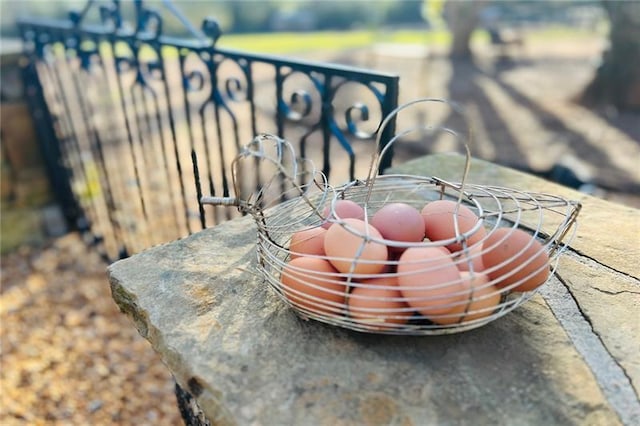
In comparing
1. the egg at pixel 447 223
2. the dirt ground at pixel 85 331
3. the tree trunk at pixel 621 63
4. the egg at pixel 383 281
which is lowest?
the dirt ground at pixel 85 331

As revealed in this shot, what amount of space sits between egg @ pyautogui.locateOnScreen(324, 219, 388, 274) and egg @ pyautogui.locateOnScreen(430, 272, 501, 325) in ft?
0.46

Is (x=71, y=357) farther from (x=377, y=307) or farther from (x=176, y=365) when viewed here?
(x=377, y=307)

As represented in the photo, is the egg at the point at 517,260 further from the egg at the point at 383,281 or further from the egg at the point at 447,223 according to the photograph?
the egg at the point at 383,281

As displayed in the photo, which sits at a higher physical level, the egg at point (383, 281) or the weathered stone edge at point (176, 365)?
the egg at point (383, 281)

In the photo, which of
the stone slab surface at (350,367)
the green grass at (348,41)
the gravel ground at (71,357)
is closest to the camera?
the stone slab surface at (350,367)

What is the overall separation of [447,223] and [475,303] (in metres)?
0.19

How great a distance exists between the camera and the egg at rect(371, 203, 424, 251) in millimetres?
967

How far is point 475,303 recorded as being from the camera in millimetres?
877

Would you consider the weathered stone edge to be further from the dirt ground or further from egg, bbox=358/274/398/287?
the dirt ground

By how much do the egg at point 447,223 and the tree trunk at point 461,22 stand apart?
1136 centimetres

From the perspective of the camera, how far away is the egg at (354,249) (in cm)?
90

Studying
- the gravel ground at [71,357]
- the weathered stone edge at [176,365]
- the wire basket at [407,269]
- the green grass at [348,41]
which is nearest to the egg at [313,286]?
the wire basket at [407,269]

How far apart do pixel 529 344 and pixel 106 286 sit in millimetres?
2642

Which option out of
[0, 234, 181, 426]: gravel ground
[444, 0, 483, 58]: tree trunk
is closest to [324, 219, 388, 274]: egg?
[0, 234, 181, 426]: gravel ground
